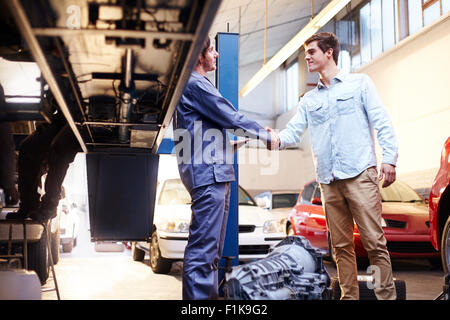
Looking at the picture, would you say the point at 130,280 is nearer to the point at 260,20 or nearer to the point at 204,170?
the point at 204,170

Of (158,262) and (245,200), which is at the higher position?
(245,200)

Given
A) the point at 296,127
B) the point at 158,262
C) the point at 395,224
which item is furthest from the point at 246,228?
the point at 296,127

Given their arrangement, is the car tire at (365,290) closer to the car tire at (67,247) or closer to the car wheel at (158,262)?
the car wheel at (158,262)

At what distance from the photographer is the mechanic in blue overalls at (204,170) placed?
2.47m

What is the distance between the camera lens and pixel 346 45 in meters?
14.0

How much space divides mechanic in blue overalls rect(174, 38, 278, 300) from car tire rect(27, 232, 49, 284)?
102 inches

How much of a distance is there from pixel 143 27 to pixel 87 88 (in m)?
0.80

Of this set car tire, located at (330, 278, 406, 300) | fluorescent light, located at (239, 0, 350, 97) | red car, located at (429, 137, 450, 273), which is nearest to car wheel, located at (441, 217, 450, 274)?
red car, located at (429, 137, 450, 273)

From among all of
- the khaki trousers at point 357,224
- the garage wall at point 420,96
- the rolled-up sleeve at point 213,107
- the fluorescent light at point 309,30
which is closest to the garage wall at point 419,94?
the garage wall at point 420,96

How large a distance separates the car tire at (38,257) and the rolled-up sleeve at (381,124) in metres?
3.27

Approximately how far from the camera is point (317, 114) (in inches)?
122

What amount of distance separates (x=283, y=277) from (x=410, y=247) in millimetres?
4470

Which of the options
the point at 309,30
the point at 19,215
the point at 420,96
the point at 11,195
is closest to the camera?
the point at 11,195
